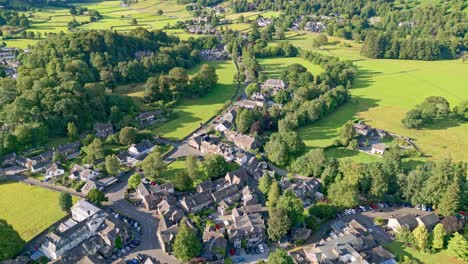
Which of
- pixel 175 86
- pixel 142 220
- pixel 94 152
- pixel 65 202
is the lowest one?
pixel 142 220

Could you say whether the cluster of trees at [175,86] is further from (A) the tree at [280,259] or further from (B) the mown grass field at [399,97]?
(A) the tree at [280,259]

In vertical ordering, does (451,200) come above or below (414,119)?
below

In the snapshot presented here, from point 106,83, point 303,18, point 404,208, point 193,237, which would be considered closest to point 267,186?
point 193,237

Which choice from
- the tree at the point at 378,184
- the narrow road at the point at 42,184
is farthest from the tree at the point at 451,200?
the narrow road at the point at 42,184

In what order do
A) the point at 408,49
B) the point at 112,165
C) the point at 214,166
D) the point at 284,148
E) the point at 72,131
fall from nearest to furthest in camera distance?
the point at 214,166, the point at 112,165, the point at 284,148, the point at 72,131, the point at 408,49

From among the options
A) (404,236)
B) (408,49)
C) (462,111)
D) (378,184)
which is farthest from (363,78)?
(404,236)

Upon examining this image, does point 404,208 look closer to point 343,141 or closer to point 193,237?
point 343,141

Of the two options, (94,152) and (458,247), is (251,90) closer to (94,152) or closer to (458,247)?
(94,152)

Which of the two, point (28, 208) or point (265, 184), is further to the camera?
point (265, 184)
